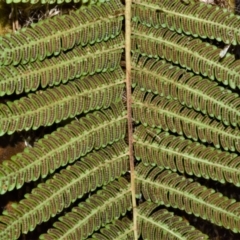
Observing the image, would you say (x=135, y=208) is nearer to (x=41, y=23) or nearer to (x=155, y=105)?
(x=155, y=105)

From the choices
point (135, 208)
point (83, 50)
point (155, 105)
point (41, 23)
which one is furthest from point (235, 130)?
point (41, 23)

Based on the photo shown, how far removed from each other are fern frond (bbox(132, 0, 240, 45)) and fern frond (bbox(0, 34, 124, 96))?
16cm

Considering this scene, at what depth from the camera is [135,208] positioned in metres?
2.42

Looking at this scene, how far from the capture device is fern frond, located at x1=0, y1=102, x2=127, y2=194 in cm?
225

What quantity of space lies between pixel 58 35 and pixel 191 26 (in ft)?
1.94

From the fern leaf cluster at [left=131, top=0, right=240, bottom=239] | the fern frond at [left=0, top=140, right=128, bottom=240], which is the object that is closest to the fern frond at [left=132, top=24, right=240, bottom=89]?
the fern leaf cluster at [left=131, top=0, right=240, bottom=239]

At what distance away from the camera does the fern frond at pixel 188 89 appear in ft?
7.85

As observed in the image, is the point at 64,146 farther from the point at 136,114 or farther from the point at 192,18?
the point at 192,18

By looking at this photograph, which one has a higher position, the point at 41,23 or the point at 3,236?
the point at 41,23

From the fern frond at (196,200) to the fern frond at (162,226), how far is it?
5cm

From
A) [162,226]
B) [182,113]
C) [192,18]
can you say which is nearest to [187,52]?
[192,18]

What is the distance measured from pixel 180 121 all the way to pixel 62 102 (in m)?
0.53

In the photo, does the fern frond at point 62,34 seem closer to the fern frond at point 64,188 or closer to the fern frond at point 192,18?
the fern frond at point 192,18

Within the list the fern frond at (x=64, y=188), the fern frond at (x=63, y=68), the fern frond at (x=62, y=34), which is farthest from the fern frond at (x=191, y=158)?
the fern frond at (x=62, y=34)
